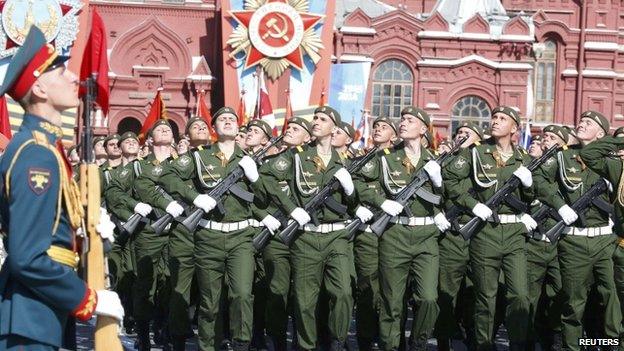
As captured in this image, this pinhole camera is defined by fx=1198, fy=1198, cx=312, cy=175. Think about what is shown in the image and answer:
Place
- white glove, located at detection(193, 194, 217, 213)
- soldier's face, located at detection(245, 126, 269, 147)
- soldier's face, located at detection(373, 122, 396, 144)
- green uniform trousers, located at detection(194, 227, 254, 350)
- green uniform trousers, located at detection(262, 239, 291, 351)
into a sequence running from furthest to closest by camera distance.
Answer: soldier's face, located at detection(245, 126, 269, 147) < soldier's face, located at detection(373, 122, 396, 144) < green uniform trousers, located at detection(262, 239, 291, 351) < white glove, located at detection(193, 194, 217, 213) < green uniform trousers, located at detection(194, 227, 254, 350)

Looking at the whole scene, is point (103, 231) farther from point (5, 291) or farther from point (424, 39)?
point (424, 39)

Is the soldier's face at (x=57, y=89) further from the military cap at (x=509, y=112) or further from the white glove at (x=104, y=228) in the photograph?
the military cap at (x=509, y=112)

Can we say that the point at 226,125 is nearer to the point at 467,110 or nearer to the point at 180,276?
the point at 180,276

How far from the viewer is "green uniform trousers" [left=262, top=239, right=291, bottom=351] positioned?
34.9 feet

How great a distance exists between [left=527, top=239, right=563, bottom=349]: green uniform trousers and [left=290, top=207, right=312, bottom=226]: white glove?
2.25 m

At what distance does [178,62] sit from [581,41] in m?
14.2

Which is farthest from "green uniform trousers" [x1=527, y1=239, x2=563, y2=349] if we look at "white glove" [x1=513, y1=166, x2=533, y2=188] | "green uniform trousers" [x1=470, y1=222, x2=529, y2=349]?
"white glove" [x1=513, y1=166, x2=533, y2=188]

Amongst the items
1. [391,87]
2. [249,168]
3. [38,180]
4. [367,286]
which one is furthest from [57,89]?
[391,87]

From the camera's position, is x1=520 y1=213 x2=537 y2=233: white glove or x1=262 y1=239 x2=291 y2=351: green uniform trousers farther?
x1=262 y1=239 x2=291 y2=351: green uniform trousers

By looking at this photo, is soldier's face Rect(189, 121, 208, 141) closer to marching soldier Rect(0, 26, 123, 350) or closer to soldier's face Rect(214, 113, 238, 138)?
soldier's face Rect(214, 113, 238, 138)

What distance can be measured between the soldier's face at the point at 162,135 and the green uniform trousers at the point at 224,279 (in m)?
2.31

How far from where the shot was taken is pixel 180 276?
10.5 meters

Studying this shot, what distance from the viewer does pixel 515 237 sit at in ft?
33.3

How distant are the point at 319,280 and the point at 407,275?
75 cm
